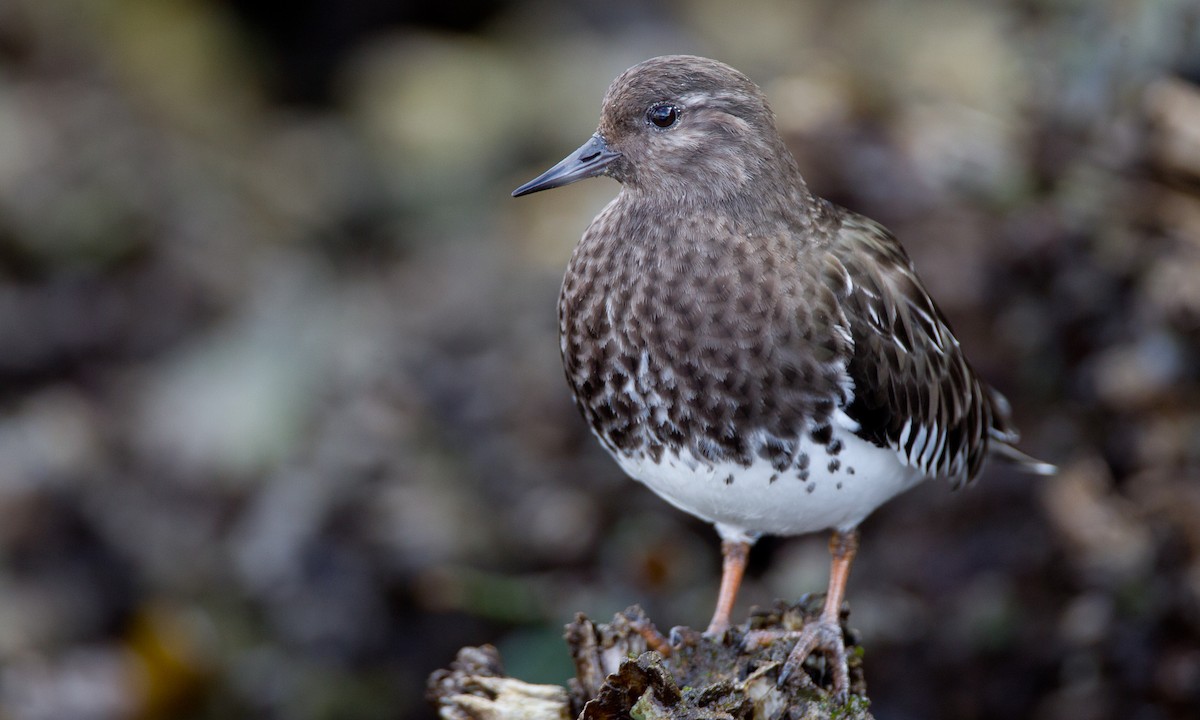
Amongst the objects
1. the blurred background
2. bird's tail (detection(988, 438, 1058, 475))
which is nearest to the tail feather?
bird's tail (detection(988, 438, 1058, 475))

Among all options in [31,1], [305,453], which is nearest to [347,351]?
[305,453]

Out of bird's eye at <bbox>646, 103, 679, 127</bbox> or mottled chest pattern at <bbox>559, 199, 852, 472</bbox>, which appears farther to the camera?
bird's eye at <bbox>646, 103, 679, 127</bbox>

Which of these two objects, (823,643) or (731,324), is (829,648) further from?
(731,324)

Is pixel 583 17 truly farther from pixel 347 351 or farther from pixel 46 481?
pixel 46 481

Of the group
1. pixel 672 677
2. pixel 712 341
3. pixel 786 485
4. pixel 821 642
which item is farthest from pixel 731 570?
pixel 712 341

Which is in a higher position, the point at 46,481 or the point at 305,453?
the point at 46,481

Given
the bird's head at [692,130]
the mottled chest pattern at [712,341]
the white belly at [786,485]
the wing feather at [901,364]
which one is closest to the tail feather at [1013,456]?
the wing feather at [901,364]

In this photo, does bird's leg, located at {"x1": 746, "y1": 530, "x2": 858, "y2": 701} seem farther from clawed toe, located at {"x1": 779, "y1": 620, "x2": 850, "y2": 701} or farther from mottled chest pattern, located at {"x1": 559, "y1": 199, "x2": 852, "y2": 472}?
mottled chest pattern, located at {"x1": 559, "y1": 199, "x2": 852, "y2": 472}
